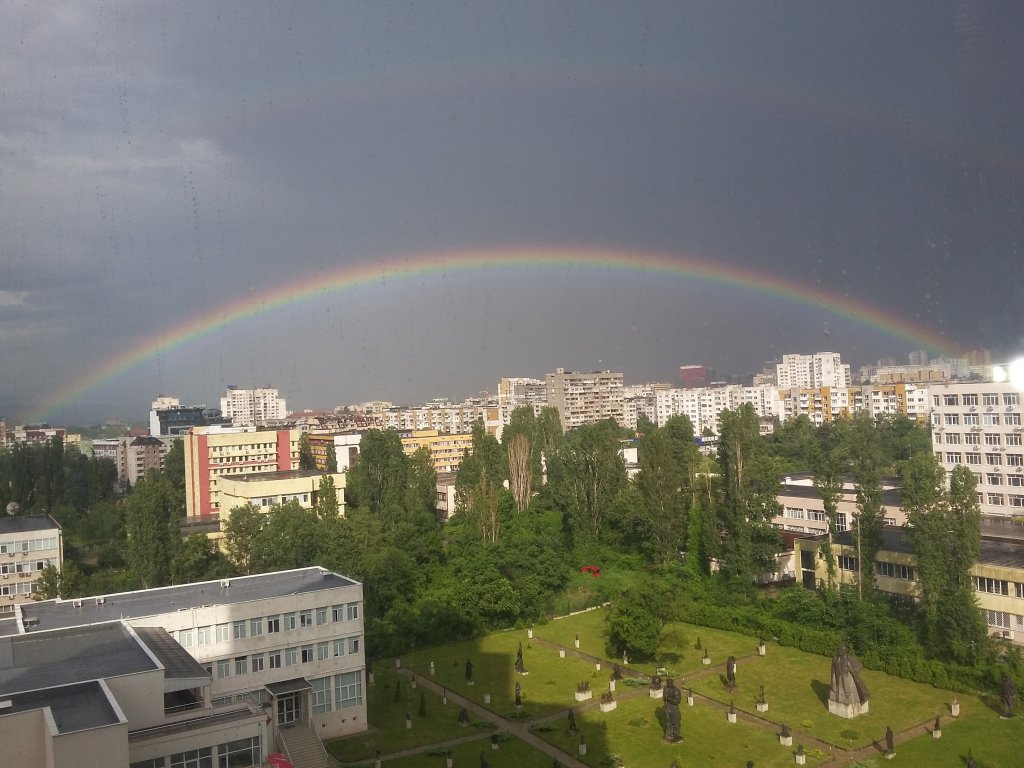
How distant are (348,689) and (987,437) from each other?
18.9 m

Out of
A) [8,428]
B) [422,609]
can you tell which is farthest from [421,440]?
[8,428]

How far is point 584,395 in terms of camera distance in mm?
66750

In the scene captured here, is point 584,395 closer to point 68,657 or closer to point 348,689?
point 348,689

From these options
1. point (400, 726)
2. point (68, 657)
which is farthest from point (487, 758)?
point (68, 657)

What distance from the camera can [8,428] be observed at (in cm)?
6981

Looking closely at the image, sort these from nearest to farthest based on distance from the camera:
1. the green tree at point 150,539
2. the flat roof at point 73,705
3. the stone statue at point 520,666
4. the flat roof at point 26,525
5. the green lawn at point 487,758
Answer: the flat roof at point 73,705 → the green lawn at point 487,758 → the stone statue at point 520,666 → the green tree at point 150,539 → the flat roof at point 26,525

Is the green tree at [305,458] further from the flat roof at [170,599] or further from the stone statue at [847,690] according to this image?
the stone statue at [847,690]

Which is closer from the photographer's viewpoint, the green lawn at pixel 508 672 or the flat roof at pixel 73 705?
the flat roof at pixel 73 705

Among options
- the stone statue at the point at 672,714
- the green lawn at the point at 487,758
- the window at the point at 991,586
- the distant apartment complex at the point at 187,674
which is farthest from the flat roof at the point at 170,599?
the window at the point at 991,586

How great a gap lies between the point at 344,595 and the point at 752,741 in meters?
6.01

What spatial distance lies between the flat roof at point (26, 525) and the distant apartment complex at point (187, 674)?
823cm

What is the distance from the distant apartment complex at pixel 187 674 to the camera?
6.61m

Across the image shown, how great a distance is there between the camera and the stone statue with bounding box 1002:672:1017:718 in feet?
35.6

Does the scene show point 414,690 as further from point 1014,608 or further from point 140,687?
point 1014,608
